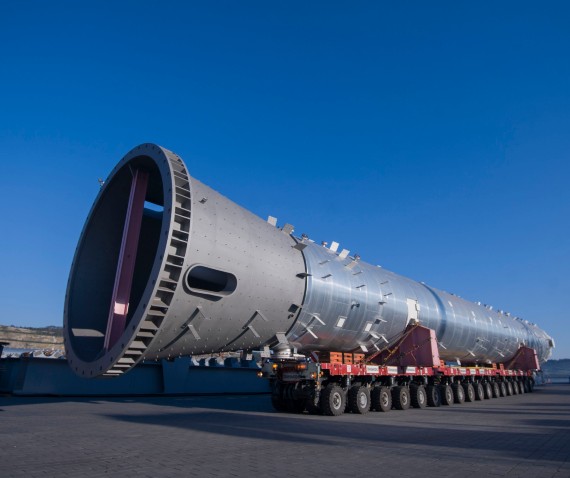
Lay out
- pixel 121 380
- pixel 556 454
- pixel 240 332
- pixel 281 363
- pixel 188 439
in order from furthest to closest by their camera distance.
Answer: pixel 121 380 < pixel 281 363 < pixel 240 332 < pixel 188 439 < pixel 556 454

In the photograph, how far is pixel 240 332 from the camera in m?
10.8

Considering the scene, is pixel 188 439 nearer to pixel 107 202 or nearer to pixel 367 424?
pixel 367 424

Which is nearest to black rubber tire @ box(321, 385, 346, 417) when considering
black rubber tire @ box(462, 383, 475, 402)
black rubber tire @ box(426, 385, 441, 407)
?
black rubber tire @ box(426, 385, 441, 407)

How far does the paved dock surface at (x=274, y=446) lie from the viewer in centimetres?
597

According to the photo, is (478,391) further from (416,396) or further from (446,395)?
(416,396)

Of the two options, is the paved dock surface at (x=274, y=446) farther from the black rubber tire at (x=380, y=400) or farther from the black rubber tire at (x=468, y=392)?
the black rubber tire at (x=468, y=392)

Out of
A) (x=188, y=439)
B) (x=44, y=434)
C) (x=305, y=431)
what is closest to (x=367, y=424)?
(x=305, y=431)

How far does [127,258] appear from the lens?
10.6 meters

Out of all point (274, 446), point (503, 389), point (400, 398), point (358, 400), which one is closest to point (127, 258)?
point (274, 446)

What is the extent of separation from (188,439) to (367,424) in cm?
452

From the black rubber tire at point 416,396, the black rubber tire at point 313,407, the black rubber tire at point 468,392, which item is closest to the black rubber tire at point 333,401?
the black rubber tire at point 313,407

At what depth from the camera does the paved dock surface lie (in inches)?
235

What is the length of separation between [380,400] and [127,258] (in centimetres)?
859

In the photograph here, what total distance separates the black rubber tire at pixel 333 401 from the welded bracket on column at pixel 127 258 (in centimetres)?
570
